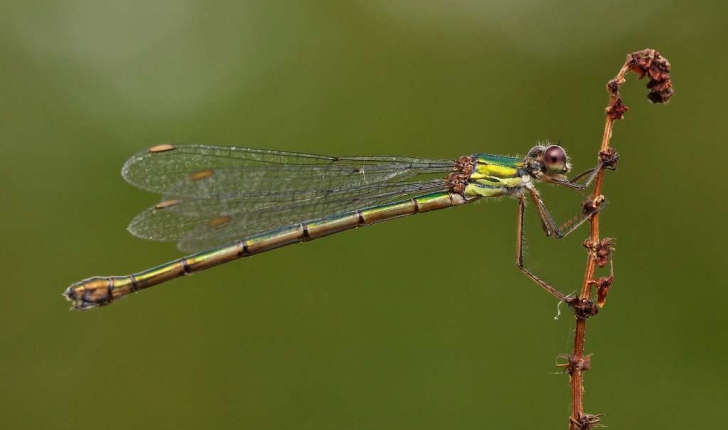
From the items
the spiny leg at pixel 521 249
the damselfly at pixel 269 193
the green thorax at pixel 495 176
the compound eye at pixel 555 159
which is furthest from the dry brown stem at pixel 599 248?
the damselfly at pixel 269 193

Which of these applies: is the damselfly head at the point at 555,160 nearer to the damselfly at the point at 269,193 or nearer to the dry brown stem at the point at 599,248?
the damselfly at the point at 269,193

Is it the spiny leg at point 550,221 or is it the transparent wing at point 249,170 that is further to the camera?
the transparent wing at point 249,170

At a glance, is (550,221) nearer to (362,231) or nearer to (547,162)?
(547,162)

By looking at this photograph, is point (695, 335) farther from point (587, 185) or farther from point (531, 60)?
point (531, 60)

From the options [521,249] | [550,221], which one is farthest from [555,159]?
[521,249]

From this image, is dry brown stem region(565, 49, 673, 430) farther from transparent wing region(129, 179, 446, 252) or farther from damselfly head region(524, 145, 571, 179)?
transparent wing region(129, 179, 446, 252)

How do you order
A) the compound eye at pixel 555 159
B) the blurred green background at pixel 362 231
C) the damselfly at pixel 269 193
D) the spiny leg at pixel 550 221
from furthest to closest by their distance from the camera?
the blurred green background at pixel 362 231 → the damselfly at pixel 269 193 → the compound eye at pixel 555 159 → the spiny leg at pixel 550 221

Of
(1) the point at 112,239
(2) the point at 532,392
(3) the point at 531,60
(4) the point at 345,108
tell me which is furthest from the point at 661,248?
(1) the point at 112,239

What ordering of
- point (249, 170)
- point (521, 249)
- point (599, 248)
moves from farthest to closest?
point (249, 170) < point (521, 249) < point (599, 248)
